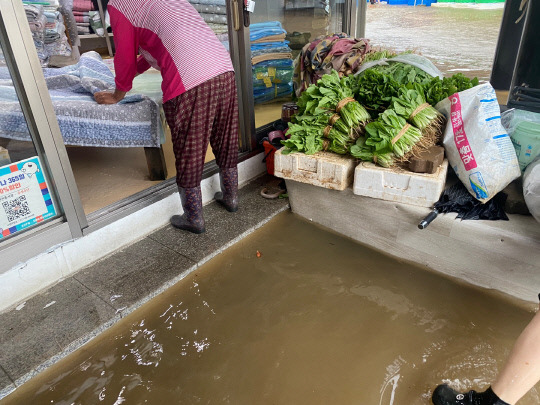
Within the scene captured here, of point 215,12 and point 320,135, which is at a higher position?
point 215,12

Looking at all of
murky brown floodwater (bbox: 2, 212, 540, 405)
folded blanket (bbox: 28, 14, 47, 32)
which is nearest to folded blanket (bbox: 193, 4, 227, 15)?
folded blanket (bbox: 28, 14, 47, 32)

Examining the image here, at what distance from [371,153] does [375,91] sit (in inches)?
22.6

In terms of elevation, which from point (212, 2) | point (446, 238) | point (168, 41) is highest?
point (212, 2)

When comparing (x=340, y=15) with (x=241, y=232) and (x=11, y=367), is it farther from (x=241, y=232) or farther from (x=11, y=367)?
(x=11, y=367)

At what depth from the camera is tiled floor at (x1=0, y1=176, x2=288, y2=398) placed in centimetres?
222

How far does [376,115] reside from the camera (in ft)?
10.5

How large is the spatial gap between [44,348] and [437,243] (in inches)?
107

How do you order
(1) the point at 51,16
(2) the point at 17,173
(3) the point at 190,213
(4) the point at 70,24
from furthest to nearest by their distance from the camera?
(4) the point at 70,24, (1) the point at 51,16, (3) the point at 190,213, (2) the point at 17,173

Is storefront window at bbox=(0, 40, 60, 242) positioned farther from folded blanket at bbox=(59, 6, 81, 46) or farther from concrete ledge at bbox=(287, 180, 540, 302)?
folded blanket at bbox=(59, 6, 81, 46)

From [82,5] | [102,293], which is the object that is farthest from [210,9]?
[82,5]

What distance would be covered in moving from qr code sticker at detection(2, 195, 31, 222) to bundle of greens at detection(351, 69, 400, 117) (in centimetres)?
268

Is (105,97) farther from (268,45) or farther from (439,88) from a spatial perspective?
(439,88)

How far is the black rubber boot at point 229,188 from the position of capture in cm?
344

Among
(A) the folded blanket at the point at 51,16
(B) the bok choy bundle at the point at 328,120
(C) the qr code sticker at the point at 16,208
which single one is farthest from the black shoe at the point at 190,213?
(A) the folded blanket at the point at 51,16
